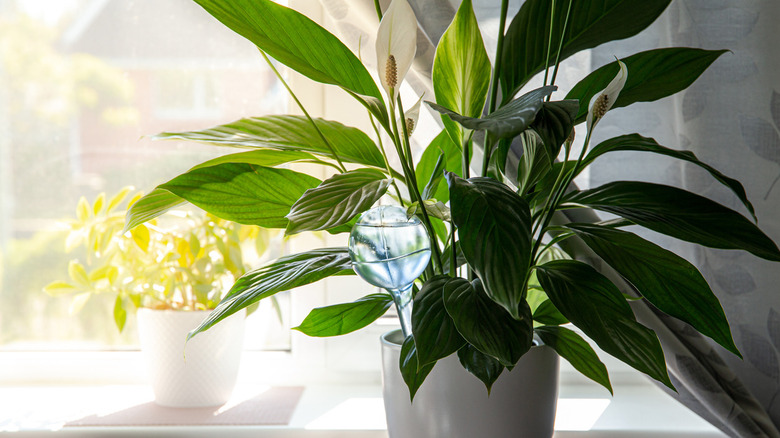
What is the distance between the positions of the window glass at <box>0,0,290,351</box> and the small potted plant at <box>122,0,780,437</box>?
52cm

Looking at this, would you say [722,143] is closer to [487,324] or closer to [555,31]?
[555,31]

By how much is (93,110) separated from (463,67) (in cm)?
85

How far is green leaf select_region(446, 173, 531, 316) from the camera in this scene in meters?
0.52

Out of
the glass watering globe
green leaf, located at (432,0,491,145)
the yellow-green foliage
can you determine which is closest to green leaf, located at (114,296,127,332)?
the yellow-green foliage

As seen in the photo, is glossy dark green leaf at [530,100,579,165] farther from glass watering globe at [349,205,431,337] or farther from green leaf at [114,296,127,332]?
green leaf at [114,296,127,332]

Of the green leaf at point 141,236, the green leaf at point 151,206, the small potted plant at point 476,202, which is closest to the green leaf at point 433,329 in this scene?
the small potted plant at point 476,202

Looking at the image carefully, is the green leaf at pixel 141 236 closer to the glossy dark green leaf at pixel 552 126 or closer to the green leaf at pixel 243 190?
the green leaf at pixel 243 190

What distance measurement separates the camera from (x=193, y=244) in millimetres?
1053

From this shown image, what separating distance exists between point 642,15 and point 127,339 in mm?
1091

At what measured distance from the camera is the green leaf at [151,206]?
705 millimetres

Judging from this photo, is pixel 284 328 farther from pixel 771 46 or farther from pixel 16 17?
pixel 771 46

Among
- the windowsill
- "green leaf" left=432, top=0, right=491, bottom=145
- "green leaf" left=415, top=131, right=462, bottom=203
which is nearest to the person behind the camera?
"green leaf" left=432, top=0, right=491, bottom=145

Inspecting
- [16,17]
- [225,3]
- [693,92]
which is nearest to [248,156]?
[225,3]

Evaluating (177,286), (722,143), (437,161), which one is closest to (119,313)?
(177,286)
